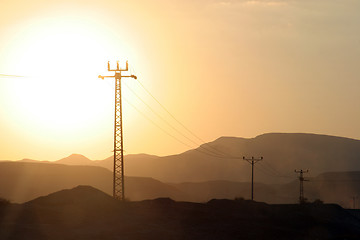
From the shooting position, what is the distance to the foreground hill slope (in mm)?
48625

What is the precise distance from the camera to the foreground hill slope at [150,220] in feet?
160

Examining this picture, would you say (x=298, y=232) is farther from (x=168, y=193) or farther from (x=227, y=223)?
(x=168, y=193)

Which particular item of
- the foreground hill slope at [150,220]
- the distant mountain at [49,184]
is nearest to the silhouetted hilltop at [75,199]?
the foreground hill slope at [150,220]

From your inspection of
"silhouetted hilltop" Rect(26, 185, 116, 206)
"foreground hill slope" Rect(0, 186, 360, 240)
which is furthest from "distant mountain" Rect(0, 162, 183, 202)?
"silhouetted hilltop" Rect(26, 185, 116, 206)

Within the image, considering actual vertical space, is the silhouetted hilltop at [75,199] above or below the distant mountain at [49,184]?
above

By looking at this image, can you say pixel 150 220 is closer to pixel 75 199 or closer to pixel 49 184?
pixel 75 199

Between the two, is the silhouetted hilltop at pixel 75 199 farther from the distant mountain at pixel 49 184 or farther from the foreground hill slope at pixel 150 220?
the distant mountain at pixel 49 184

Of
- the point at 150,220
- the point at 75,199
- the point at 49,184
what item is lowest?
the point at 49,184

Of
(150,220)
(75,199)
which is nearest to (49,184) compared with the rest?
(75,199)

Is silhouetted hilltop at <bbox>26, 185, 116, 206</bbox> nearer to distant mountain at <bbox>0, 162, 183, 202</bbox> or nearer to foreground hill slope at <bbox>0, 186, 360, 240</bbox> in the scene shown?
foreground hill slope at <bbox>0, 186, 360, 240</bbox>

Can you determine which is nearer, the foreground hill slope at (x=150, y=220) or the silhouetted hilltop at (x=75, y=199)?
the foreground hill slope at (x=150, y=220)

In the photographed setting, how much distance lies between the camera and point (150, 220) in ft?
181

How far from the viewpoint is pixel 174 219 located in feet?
186

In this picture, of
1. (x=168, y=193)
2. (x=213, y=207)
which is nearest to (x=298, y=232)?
(x=213, y=207)
